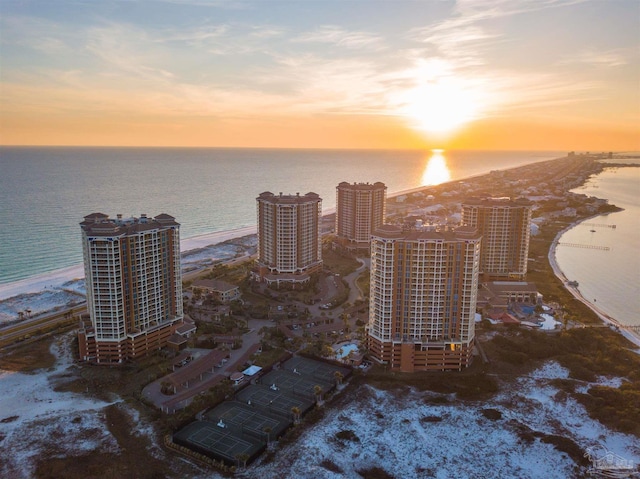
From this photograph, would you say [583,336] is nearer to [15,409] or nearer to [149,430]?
[149,430]

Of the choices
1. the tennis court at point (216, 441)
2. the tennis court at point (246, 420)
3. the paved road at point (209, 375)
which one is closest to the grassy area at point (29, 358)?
the paved road at point (209, 375)

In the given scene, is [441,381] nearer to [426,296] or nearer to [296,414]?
[426,296]

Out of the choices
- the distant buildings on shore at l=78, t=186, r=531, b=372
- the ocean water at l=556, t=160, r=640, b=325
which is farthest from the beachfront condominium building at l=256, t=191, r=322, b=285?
the ocean water at l=556, t=160, r=640, b=325

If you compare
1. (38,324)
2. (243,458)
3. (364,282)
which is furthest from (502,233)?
(38,324)

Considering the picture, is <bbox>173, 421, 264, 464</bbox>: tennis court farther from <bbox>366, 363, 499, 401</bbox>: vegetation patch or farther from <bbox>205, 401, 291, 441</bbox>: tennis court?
<bbox>366, 363, 499, 401</bbox>: vegetation patch

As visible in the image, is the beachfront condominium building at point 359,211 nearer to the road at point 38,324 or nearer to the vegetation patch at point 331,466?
the road at point 38,324
